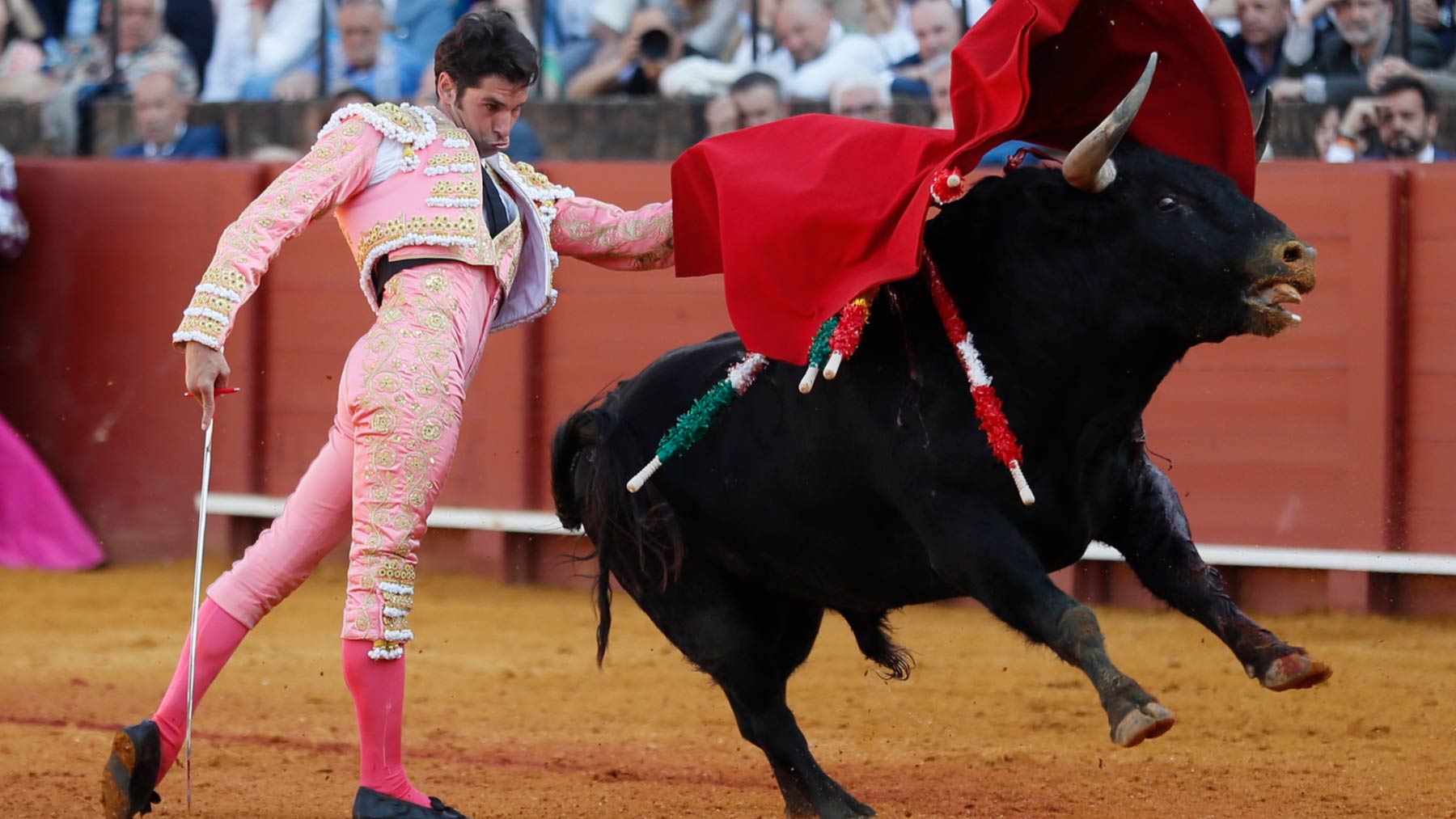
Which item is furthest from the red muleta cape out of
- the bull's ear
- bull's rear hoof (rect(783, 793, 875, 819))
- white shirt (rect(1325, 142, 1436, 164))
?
white shirt (rect(1325, 142, 1436, 164))

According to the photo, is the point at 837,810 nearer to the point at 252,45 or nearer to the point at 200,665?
the point at 200,665

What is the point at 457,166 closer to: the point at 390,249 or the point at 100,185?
the point at 390,249

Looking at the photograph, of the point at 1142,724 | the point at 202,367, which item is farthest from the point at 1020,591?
the point at 202,367

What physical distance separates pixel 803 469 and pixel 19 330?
5491 mm

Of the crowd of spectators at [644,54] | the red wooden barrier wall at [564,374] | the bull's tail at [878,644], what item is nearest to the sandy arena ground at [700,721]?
the bull's tail at [878,644]

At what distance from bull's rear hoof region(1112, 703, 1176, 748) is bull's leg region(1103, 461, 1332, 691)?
1.31ft

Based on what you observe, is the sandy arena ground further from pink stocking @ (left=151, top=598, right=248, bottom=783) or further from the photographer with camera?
the photographer with camera

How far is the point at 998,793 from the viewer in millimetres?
3965

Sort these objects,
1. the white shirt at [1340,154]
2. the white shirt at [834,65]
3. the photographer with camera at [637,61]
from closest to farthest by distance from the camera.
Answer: the white shirt at [1340,154], the white shirt at [834,65], the photographer with camera at [637,61]

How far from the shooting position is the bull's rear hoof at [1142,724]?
2.67 meters

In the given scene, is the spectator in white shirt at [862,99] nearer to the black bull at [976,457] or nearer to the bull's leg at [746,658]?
the black bull at [976,457]

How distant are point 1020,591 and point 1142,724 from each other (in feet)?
1.11

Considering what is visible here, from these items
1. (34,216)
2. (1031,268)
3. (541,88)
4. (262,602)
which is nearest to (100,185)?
(34,216)

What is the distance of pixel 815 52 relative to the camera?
7230mm
